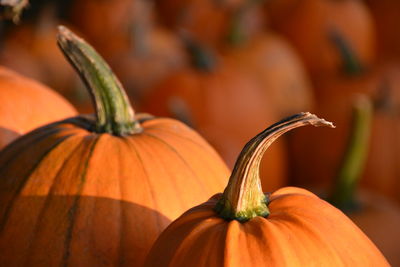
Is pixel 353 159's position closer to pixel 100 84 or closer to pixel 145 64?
pixel 100 84

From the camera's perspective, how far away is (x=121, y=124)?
1.35 m

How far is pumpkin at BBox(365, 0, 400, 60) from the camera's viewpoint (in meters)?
4.13

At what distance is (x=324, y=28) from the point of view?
390cm

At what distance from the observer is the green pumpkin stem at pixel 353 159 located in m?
1.99

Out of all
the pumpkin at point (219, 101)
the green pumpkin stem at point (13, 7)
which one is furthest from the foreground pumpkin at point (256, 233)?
the pumpkin at point (219, 101)

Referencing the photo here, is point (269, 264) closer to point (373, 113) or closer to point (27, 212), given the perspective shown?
point (27, 212)

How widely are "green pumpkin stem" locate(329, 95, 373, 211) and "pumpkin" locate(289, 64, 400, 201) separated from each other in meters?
0.39

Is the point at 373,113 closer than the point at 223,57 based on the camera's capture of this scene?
Yes

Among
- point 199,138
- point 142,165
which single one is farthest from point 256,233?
point 199,138

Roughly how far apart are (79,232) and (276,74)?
2430 mm

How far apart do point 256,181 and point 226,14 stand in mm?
3130

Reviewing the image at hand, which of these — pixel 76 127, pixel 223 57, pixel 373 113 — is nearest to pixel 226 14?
pixel 223 57

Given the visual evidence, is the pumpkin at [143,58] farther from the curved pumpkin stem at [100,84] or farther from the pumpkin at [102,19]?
the curved pumpkin stem at [100,84]

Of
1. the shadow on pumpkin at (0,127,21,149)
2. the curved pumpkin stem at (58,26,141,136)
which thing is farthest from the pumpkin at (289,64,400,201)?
the curved pumpkin stem at (58,26,141,136)
